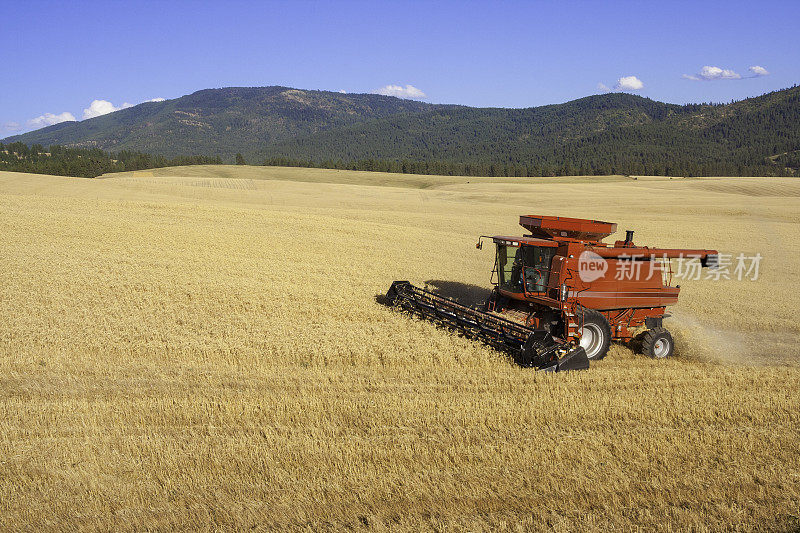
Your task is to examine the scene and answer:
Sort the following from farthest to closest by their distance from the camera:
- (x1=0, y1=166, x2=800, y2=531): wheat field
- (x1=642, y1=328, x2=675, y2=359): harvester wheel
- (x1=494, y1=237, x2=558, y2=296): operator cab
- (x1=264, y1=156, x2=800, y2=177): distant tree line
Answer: (x1=264, y1=156, x2=800, y2=177): distant tree line → (x1=642, y1=328, x2=675, y2=359): harvester wheel → (x1=494, y1=237, x2=558, y2=296): operator cab → (x1=0, y1=166, x2=800, y2=531): wheat field

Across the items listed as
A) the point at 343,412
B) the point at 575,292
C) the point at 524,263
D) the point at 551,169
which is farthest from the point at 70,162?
the point at 343,412

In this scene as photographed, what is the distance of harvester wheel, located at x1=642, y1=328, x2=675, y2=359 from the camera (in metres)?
11.5

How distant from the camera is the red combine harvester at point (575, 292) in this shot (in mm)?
10852

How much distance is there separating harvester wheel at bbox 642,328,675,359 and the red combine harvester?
13 mm

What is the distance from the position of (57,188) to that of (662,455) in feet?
164

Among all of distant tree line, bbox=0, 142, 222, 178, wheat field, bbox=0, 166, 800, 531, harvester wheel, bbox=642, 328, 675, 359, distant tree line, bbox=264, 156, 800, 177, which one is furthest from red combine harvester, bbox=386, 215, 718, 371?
distant tree line, bbox=264, 156, 800, 177

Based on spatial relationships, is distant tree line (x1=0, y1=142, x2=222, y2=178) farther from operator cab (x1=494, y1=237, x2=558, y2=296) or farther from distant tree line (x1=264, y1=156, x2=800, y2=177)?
operator cab (x1=494, y1=237, x2=558, y2=296)

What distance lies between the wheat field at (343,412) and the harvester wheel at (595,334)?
0.37 metres

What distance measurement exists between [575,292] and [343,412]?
5.55m

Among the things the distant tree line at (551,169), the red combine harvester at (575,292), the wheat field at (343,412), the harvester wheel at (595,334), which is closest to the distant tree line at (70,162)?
the distant tree line at (551,169)

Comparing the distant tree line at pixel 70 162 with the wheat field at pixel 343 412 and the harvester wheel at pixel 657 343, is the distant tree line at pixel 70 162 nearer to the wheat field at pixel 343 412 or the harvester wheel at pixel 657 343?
the wheat field at pixel 343 412

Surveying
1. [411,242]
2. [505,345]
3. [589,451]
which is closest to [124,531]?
[589,451]

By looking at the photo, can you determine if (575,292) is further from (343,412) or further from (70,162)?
(70,162)

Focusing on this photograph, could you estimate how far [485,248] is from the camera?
87.6 feet
